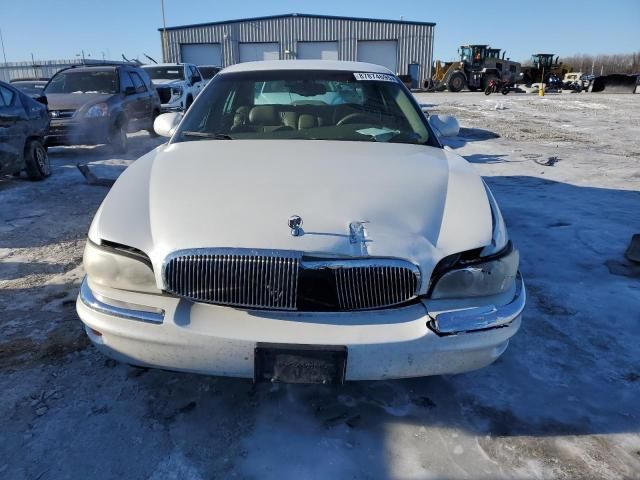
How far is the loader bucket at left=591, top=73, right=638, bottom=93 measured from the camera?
2831 centimetres

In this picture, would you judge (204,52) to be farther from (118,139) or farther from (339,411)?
(339,411)

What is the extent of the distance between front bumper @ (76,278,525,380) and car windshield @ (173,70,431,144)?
1489 mm

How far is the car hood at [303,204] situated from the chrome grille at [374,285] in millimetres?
61

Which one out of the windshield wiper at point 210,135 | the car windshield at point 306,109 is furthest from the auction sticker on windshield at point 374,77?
the windshield wiper at point 210,135

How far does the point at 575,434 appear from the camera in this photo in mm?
2078

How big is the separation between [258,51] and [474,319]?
36924 millimetres

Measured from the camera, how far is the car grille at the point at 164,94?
12.8 m

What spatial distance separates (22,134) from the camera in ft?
21.2

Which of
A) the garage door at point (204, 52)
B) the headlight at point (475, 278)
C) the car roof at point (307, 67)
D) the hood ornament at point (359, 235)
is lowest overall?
the headlight at point (475, 278)

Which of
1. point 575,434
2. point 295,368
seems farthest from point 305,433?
point 575,434

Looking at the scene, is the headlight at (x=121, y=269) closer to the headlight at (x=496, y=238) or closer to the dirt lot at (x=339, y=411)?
the dirt lot at (x=339, y=411)

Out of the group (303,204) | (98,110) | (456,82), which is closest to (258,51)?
(456,82)

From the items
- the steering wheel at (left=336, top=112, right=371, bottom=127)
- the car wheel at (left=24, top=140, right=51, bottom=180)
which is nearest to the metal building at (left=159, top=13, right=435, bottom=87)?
the car wheel at (left=24, top=140, right=51, bottom=180)

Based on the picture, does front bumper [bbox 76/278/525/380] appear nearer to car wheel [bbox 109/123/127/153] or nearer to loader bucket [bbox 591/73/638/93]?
car wheel [bbox 109/123/127/153]
